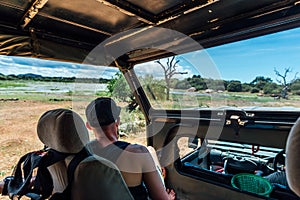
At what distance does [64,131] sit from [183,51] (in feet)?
5.14

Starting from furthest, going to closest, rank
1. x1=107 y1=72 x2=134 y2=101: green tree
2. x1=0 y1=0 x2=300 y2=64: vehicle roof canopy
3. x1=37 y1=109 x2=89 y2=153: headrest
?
x1=107 y1=72 x2=134 y2=101: green tree < x1=0 y1=0 x2=300 y2=64: vehicle roof canopy < x1=37 y1=109 x2=89 y2=153: headrest

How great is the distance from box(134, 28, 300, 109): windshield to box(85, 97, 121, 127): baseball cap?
1.22 metres

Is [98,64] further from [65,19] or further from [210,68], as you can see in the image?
[210,68]

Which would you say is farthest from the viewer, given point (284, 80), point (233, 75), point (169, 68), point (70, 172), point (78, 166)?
point (169, 68)

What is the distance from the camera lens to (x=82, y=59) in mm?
2254

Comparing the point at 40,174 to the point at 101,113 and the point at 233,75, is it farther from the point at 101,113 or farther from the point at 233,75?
the point at 233,75

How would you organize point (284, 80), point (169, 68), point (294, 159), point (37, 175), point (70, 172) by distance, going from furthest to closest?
point (169, 68) → point (284, 80) → point (37, 175) → point (70, 172) → point (294, 159)

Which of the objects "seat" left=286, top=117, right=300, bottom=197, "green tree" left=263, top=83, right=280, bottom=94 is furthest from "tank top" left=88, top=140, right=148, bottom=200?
"green tree" left=263, top=83, right=280, bottom=94

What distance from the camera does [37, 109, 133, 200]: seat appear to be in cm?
96

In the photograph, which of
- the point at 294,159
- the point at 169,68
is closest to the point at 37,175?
the point at 294,159

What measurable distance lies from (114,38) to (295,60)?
1707 mm

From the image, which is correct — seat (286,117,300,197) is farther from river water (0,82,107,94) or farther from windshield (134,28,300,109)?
river water (0,82,107,94)

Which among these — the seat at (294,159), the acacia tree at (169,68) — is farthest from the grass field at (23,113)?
the seat at (294,159)

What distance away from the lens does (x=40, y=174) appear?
1248 millimetres
